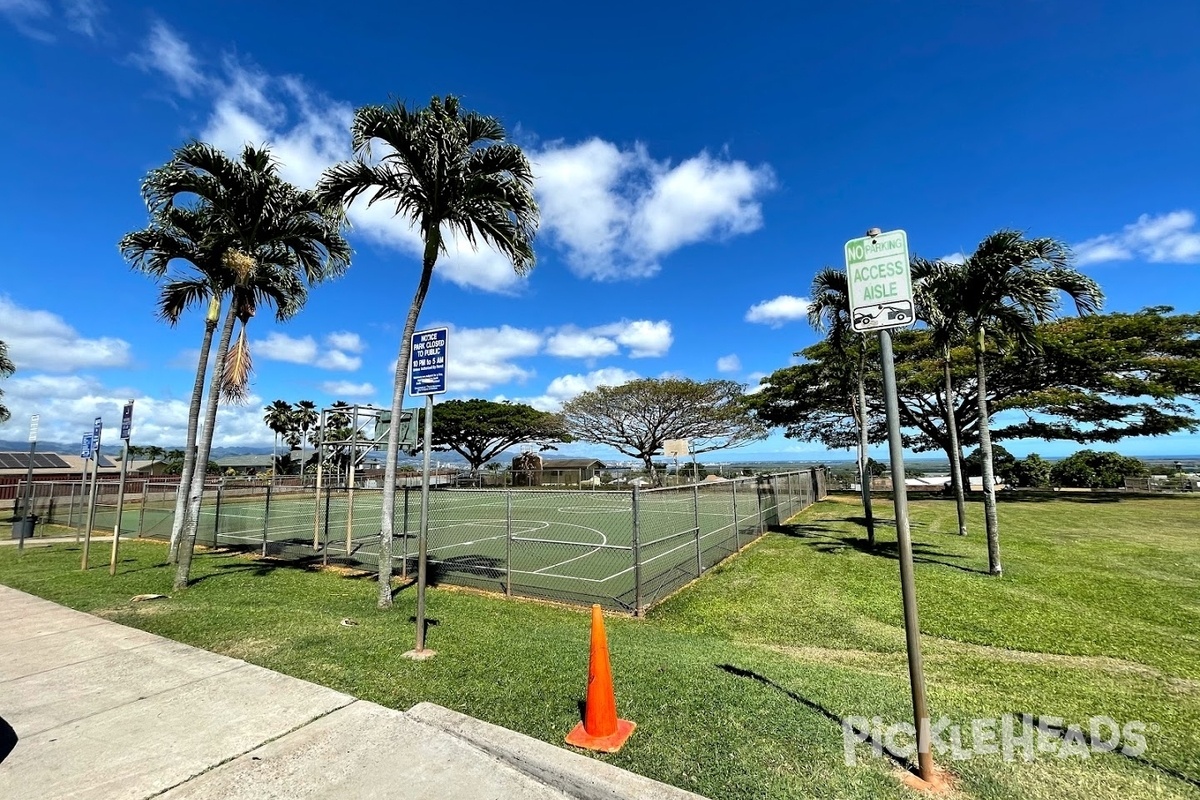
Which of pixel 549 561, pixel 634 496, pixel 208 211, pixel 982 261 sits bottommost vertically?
pixel 549 561

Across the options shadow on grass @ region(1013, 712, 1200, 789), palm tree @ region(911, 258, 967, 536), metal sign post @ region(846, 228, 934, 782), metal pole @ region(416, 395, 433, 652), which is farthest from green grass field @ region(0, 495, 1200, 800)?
palm tree @ region(911, 258, 967, 536)

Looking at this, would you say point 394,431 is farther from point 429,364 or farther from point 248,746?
point 248,746

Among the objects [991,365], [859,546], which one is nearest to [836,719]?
[859,546]

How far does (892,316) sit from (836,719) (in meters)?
2.82

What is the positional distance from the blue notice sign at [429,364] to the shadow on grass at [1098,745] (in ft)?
19.0

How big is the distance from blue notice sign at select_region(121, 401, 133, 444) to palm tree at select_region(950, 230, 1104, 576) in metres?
16.1

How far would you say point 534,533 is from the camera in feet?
55.3

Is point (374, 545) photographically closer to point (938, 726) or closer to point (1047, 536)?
point (938, 726)

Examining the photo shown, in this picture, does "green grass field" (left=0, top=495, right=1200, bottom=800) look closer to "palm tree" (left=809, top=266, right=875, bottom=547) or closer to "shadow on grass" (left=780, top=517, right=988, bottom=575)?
"shadow on grass" (left=780, top=517, right=988, bottom=575)

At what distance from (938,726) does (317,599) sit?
307 inches

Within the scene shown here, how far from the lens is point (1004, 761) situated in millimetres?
3035

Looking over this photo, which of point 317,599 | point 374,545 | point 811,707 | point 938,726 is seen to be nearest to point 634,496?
point 811,707

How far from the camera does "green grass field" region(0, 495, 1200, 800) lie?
302cm

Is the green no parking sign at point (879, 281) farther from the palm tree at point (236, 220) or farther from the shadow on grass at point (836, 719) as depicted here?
the palm tree at point (236, 220)
